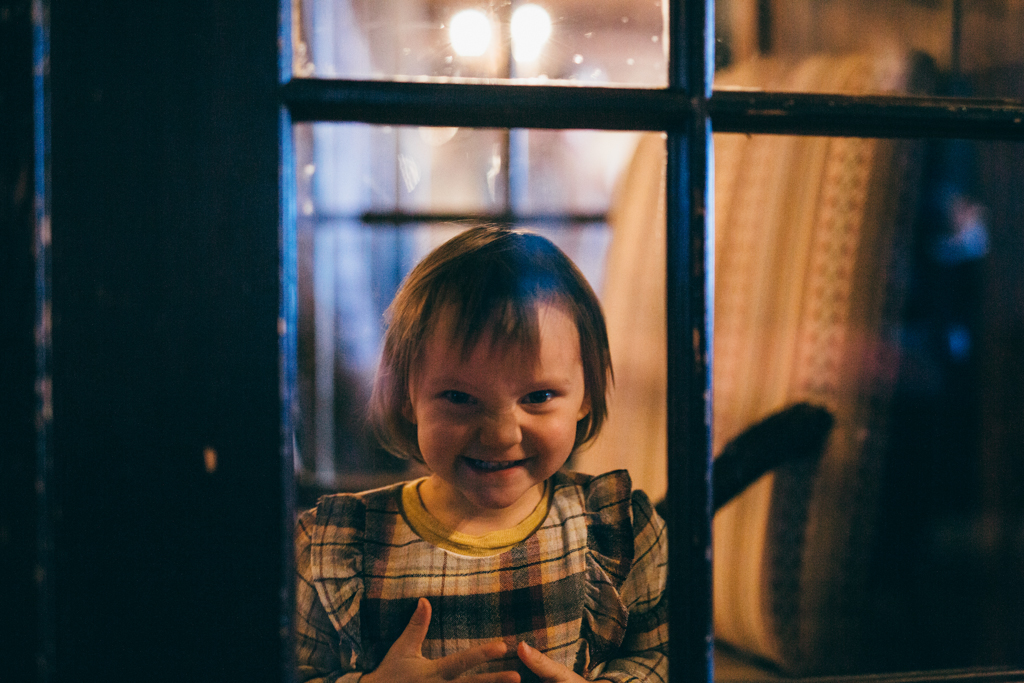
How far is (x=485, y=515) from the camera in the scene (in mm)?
683

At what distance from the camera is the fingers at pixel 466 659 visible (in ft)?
2.15

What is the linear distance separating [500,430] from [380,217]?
0.27 meters

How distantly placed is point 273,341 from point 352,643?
0.34 meters

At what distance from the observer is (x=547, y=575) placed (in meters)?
0.68

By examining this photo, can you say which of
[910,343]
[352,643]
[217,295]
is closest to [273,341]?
[217,295]

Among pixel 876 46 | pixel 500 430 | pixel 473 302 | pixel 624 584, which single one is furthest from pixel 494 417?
pixel 876 46

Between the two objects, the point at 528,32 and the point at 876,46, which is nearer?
the point at 528,32

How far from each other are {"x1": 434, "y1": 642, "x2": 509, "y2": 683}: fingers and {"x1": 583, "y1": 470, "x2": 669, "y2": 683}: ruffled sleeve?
0.35 ft

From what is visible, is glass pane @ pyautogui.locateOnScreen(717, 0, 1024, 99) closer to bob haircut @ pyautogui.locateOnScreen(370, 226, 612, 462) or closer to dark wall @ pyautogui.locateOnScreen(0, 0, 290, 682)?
bob haircut @ pyautogui.locateOnScreen(370, 226, 612, 462)

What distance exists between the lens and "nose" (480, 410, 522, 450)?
66 cm

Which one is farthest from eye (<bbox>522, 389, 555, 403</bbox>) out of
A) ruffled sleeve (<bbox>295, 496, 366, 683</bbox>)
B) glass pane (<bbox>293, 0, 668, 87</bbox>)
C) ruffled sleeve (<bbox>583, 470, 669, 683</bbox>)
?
glass pane (<bbox>293, 0, 668, 87</bbox>)

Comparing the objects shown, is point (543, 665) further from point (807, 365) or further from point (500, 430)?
point (807, 365)

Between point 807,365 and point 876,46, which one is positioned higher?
point 876,46

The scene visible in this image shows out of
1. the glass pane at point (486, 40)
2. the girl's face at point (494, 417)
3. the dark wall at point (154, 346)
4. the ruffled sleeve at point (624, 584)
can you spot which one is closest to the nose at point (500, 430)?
the girl's face at point (494, 417)
